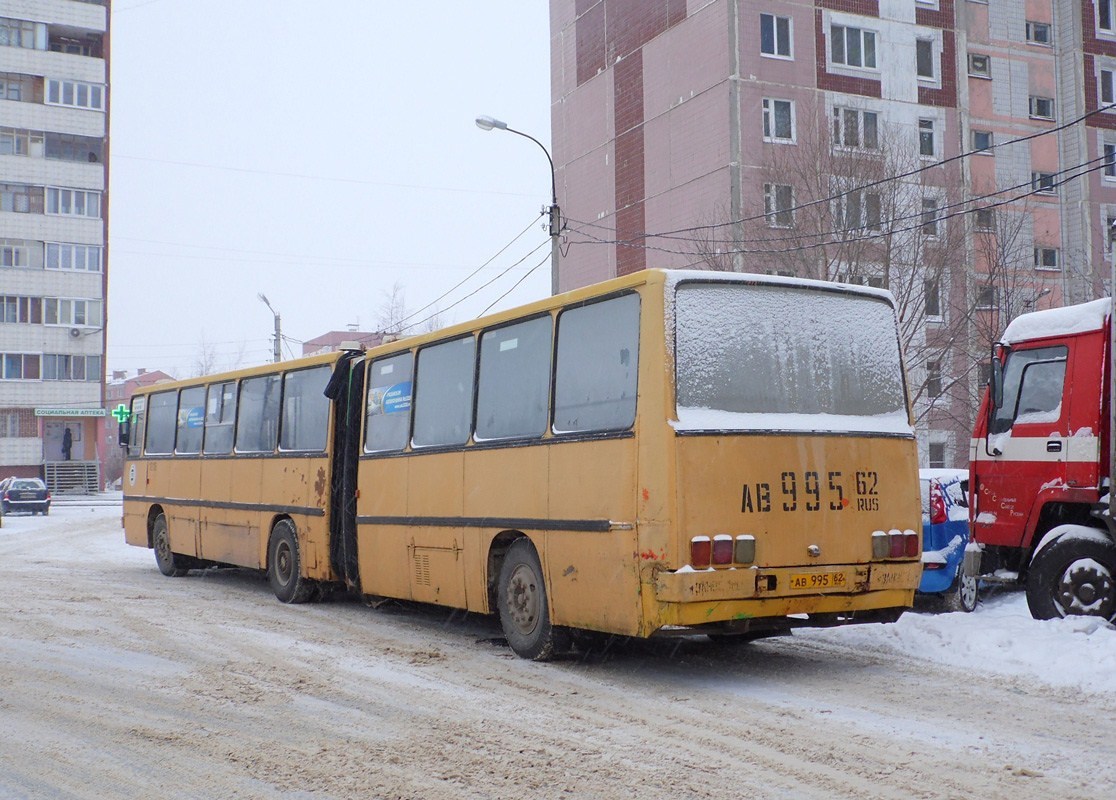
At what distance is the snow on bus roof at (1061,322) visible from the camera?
35.9ft

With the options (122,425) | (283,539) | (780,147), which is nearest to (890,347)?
(283,539)

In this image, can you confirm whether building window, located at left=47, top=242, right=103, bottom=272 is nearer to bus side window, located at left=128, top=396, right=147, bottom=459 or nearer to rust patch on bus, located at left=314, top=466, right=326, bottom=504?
bus side window, located at left=128, top=396, right=147, bottom=459

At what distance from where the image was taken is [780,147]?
36.6 metres

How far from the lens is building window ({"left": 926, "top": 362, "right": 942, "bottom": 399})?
96.1 ft

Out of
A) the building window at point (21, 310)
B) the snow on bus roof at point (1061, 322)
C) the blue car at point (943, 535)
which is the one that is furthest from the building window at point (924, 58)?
the building window at point (21, 310)

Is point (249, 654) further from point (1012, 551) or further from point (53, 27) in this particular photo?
point (53, 27)

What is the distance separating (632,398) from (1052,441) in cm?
470

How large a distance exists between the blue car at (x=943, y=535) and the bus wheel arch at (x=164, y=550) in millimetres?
11588

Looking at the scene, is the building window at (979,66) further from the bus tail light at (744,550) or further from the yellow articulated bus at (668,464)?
the bus tail light at (744,550)

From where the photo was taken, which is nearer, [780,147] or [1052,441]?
[1052,441]

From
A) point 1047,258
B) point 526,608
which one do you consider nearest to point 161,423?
point 526,608

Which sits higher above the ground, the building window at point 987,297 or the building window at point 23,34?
the building window at point 23,34

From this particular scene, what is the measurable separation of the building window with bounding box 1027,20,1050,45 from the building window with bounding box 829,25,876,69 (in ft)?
35.6

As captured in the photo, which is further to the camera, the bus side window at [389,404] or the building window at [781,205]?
the building window at [781,205]
